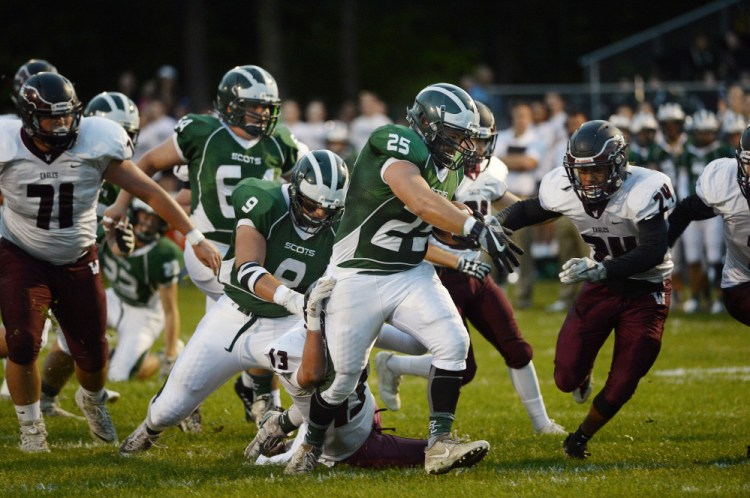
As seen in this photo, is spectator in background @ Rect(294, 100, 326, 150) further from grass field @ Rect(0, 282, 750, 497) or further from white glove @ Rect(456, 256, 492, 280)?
white glove @ Rect(456, 256, 492, 280)

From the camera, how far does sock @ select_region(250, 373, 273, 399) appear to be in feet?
21.2

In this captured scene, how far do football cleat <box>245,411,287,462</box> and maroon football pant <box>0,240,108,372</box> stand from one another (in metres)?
1.01

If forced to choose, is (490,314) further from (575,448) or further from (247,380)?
(247,380)

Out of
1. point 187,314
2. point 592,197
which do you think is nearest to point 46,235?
point 592,197

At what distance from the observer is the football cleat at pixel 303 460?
534 centimetres

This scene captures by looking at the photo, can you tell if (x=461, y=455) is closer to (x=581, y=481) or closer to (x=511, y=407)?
(x=581, y=481)

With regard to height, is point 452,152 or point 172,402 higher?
point 452,152

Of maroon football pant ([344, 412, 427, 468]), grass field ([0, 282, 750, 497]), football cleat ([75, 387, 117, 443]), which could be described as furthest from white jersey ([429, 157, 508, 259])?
football cleat ([75, 387, 117, 443])

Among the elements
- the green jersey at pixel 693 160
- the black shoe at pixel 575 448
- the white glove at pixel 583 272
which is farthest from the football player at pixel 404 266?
the green jersey at pixel 693 160

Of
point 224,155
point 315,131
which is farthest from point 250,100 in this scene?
point 315,131

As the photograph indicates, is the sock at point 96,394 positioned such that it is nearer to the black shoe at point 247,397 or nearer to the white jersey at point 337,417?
the black shoe at point 247,397

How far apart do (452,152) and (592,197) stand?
2.44ft

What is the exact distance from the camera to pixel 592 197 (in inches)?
221

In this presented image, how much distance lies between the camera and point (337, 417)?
5.33 m
